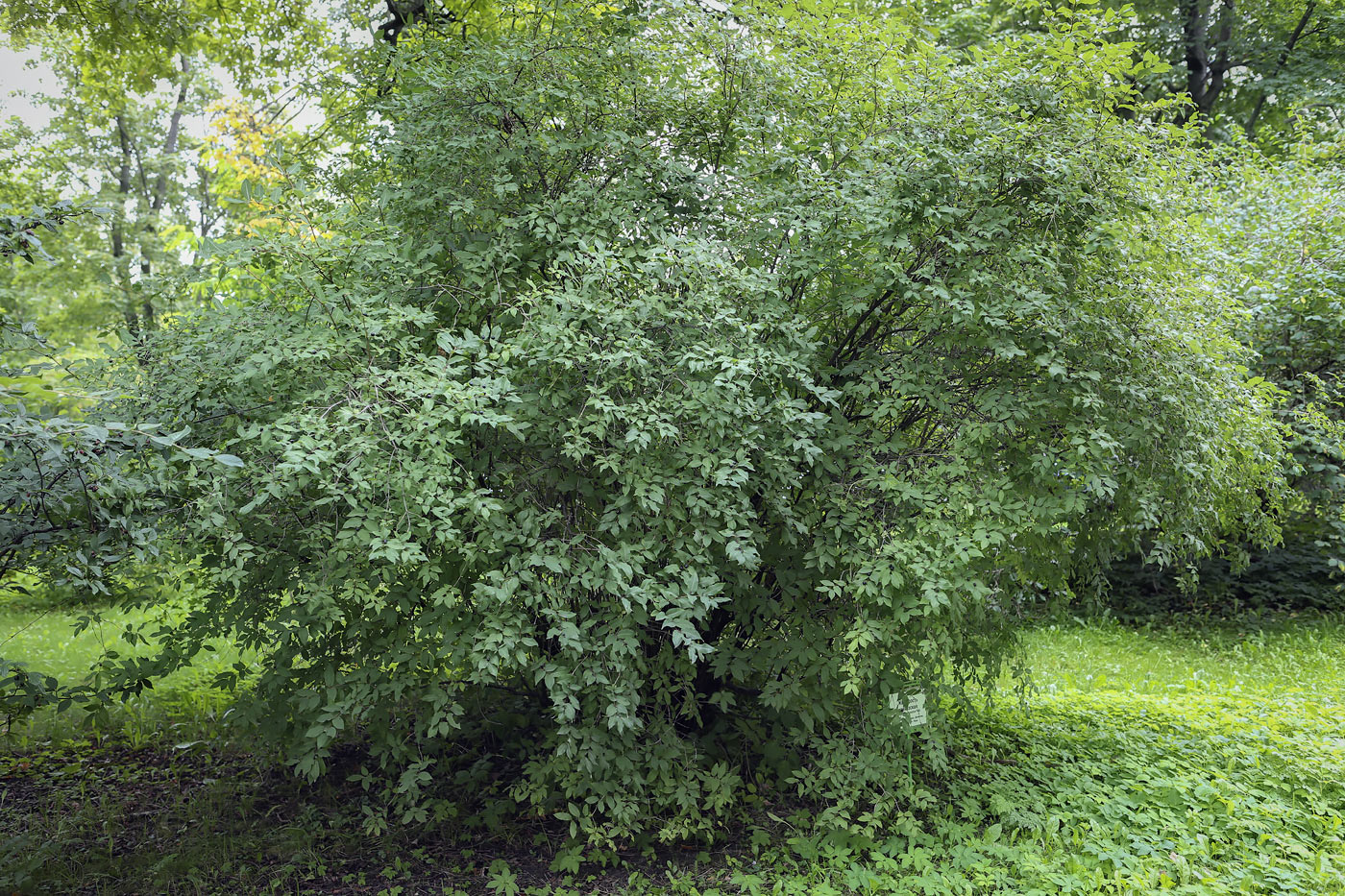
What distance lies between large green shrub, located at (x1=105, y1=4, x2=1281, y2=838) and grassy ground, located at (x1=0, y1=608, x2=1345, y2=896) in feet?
1.07

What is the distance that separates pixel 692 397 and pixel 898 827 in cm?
229

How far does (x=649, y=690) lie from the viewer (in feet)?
15.9

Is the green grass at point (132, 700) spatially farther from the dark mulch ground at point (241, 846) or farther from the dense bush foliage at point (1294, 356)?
the dense bush foliage at point (1294, 356)

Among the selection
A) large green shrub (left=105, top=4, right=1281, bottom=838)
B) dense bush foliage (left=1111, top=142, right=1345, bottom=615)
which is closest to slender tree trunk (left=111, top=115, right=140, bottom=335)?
large green shrub (left=105, top=4, right=1281, bottom=838)

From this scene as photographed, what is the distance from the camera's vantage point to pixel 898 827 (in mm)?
4312

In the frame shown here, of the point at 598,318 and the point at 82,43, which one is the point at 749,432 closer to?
the point at 598,318

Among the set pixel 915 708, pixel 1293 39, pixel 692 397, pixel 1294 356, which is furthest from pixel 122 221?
pixel 1293 39

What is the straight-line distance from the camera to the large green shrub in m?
3.68

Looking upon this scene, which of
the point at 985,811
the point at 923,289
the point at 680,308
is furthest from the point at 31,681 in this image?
the point at 985,811

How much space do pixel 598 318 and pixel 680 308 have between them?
35cm

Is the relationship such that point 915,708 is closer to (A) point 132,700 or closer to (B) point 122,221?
(A) point 132,700

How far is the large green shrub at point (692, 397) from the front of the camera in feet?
12.1

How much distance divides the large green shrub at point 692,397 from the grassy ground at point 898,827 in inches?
12.9

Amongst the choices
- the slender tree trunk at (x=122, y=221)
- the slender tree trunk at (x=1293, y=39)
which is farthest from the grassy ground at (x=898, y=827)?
the slender tree trunk at (x=1293, y=39)
